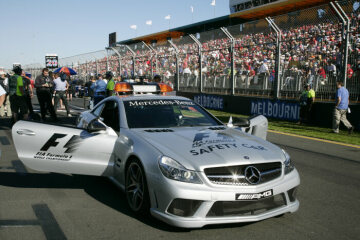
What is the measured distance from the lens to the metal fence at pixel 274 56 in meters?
13.0

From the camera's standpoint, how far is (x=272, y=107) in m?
15.7

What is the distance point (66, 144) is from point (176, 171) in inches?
73.8

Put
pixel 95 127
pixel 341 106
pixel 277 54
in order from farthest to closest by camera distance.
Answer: pixel 277 54
pixel 341 106
pixel 95 127

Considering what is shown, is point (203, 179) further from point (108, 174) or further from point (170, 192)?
point (108, 174)

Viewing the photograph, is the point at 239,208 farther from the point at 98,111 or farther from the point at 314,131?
the point at 314,131

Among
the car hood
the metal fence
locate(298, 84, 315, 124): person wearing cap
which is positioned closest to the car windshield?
the car hood

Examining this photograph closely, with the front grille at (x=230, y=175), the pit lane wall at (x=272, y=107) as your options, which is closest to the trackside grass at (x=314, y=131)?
the pit lane wall at (x=272, y=107)

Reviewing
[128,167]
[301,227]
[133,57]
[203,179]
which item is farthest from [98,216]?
[133,57]

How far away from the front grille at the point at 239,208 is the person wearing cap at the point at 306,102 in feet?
34.4

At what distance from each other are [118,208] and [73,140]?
1.07 m

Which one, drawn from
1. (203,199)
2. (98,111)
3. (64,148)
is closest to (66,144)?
(64,148)

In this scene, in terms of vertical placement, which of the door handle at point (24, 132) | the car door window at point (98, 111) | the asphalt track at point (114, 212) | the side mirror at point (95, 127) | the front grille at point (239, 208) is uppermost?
the car door window at point (98, 111)

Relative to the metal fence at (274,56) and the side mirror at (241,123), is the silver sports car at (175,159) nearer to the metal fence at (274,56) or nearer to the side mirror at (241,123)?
the side mirror at (241,123)

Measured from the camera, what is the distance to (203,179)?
3.78m
